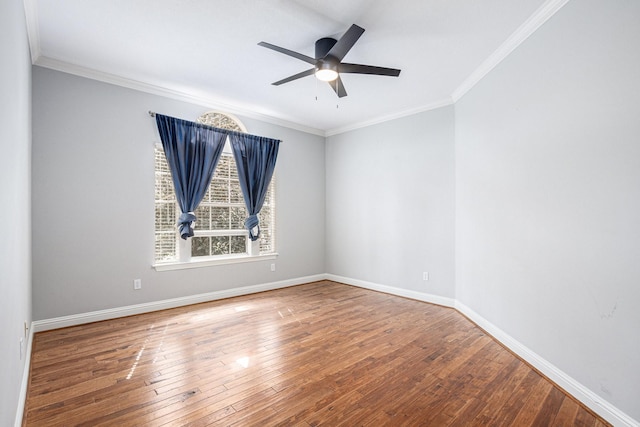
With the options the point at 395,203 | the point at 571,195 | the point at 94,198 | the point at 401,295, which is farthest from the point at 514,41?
the point at 94,198

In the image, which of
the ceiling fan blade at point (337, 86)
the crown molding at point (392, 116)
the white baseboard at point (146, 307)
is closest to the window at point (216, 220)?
the white baseboard at point (146, 307)

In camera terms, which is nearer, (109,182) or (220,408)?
(220,408)

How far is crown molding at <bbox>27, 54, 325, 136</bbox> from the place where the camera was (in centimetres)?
336

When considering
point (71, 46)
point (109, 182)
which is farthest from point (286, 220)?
point (71, 46)

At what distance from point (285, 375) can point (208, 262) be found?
2.51 metres

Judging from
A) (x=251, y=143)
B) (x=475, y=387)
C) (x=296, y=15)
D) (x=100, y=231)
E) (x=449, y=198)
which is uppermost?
(x=296, y=15)

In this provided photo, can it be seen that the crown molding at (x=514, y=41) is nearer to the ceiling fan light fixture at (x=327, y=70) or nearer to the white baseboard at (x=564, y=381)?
the ceiling fan light fixture at (x=327, y=70)

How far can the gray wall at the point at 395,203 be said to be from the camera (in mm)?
4414

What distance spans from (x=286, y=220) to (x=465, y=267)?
9.59ft

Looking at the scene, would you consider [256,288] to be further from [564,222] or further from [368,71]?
[564,222]

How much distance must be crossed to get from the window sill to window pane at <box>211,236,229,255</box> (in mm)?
111

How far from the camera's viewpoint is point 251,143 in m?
4.93

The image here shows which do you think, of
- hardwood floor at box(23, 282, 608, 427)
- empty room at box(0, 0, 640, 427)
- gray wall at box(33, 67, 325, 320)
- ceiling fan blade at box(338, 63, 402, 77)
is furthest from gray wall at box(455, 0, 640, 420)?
gray wall at box(33, 67, 325, 320)

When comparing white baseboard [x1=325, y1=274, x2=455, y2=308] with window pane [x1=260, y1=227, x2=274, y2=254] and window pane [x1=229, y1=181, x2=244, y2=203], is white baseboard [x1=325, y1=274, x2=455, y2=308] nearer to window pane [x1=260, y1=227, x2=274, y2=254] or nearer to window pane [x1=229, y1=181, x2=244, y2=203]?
window pane [x1=260, y1=227, x2=274, y2=254]
